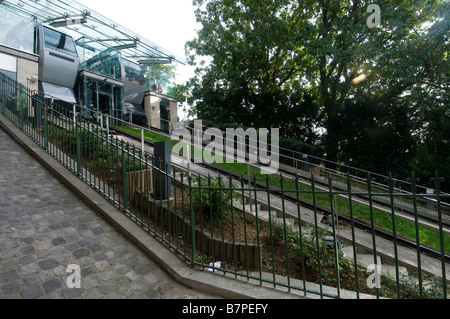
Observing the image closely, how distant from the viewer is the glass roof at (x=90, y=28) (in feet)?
44.0

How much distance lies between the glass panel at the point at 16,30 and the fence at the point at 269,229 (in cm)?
922

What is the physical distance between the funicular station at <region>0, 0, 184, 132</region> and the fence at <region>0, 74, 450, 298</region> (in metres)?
6.23

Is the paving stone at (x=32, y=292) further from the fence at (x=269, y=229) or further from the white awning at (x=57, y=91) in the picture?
the white awning at (x=57, y=91)

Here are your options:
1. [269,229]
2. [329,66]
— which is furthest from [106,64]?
A: [269,229]

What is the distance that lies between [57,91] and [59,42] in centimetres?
335

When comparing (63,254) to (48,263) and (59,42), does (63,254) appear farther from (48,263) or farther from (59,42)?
(59,42)

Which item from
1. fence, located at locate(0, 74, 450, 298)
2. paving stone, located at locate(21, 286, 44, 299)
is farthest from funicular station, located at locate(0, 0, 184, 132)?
paving stone, located at locate(21, 286, 44, 299)

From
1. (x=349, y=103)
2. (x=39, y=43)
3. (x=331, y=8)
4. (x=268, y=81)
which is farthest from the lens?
(x=268, y=81)

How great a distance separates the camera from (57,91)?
580 inches

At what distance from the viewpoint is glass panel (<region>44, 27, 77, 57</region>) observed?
47.9 ft

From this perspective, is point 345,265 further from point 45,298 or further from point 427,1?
point 427,1

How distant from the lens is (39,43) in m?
14.2

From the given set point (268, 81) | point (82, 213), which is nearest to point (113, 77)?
point (268, 81)
